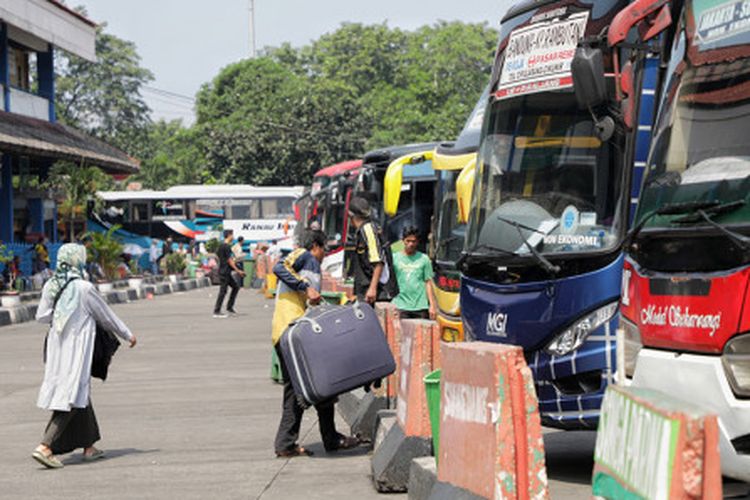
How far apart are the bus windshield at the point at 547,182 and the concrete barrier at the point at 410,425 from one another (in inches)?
29.9

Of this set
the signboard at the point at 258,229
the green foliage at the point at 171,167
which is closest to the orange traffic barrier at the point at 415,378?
the signboard at the point at 258,229

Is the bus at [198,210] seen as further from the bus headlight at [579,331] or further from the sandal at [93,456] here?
the bus headlight at [579,331]

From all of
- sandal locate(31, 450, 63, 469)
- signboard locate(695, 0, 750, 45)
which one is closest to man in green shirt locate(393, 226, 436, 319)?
sandal locate(31, 450, 63, 469)

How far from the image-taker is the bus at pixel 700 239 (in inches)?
261

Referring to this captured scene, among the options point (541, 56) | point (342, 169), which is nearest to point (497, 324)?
point (541, 56)

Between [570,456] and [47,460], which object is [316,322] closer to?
[570,456]

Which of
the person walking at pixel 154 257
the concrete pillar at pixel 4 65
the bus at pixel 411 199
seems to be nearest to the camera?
the bus at pixel 411 199

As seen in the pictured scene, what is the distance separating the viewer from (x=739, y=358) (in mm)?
6574

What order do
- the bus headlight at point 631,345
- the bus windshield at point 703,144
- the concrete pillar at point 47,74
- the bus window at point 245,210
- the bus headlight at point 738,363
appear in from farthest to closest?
the bus window at point 245,210, the concrete pillar at point 47,74, the bus headlight at point 631,345, the bus windshield at point 703,144, the bus headlight at point 738,363

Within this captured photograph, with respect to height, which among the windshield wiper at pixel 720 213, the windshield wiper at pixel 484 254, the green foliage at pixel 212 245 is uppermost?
the windshield wiper at pixel 720 213

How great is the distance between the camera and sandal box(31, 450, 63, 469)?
11094 millimetres

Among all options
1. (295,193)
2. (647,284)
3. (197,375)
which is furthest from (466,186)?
(295,193)

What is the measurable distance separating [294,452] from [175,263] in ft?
154

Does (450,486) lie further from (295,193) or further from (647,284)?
(295,193)
